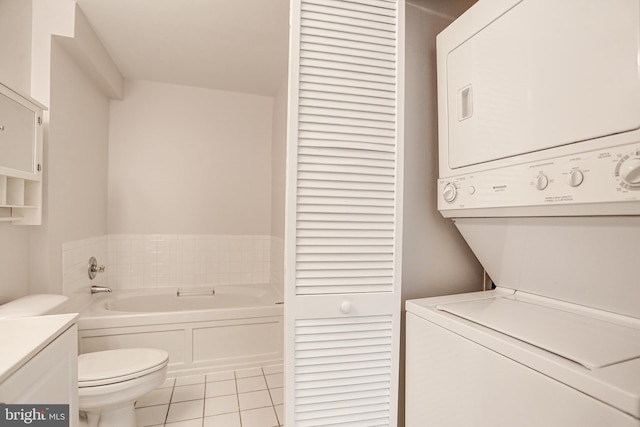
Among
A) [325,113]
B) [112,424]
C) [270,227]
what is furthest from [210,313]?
[325,113]

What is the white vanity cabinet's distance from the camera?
812 millimetres

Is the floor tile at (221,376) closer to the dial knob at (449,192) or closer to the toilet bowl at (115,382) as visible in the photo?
the toilet bowl at (115,382)


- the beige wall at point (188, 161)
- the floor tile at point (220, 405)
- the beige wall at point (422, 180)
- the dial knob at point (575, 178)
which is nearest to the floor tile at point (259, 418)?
the floor tile at point (220, 405)

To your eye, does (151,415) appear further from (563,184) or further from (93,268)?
(563,184)

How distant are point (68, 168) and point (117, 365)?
1.40 m

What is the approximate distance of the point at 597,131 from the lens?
72cm

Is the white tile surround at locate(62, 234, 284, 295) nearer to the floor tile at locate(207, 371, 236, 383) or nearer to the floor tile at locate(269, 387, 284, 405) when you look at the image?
the floor tile at locate(207, 371, 236, 383)

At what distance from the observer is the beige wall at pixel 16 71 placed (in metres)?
1.64

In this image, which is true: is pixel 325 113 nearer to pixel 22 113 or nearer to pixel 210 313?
pixel 22 113

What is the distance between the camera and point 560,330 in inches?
31.8

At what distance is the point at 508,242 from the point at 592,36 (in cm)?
64

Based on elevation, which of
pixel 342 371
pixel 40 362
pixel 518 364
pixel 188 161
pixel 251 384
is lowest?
pixel 251 384

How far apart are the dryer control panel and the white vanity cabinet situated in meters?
1.47

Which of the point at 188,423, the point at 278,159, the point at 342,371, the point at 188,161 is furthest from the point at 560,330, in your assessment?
the point at 188,161
